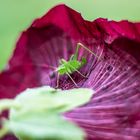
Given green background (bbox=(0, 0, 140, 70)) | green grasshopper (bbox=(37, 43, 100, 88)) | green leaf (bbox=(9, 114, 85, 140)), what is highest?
green background (bbox=(0, 0, 140, 70))

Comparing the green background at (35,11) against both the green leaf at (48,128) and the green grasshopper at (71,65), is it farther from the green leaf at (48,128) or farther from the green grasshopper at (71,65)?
the green leaf at (48,128)

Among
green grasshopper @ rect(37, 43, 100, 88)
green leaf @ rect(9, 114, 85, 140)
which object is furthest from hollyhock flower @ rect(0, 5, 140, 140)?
green leaf @ rect(9, 114, 85, 140)

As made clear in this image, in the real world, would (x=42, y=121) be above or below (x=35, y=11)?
below

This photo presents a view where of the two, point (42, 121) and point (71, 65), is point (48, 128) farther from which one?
point (71, 65)

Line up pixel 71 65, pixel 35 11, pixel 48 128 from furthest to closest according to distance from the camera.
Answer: pixel 35 11, pixel 71 65, pixel 48 128

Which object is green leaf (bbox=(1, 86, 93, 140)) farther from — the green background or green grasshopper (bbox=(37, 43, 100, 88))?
the green background

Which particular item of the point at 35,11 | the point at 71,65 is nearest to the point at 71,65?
the point at 71,65

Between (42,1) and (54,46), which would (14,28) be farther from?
(54,46)
